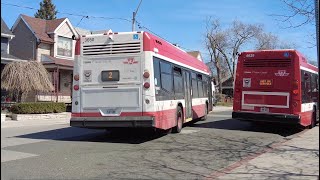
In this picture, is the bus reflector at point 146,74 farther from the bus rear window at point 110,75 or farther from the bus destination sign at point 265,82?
the bus destination sign at point 265,82

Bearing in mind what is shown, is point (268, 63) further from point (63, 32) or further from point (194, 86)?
point (63, 32)

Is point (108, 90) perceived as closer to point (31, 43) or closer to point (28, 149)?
point (28, 149)

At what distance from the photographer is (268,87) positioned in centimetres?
1582

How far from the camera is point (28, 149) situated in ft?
36.4

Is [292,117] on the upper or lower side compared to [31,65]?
lower

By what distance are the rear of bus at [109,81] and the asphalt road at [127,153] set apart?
2.57 feet

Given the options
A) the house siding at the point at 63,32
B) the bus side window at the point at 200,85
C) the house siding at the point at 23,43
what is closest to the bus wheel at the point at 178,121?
the bus side window at the point at 200,85

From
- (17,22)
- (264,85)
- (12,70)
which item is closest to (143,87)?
(264,85)

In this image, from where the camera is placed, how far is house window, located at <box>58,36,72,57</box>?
1594 inches

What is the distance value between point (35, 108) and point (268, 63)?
12.9 metres

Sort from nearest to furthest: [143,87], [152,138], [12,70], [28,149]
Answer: [28,149] → [143,87] → [152,138] → [12,70]

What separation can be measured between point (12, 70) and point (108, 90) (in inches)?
609

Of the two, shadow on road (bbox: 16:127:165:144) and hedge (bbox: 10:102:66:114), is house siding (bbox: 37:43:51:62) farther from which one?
shadow on road (bbox: 16:127:165:144)

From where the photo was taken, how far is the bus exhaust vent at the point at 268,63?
15.6 m
